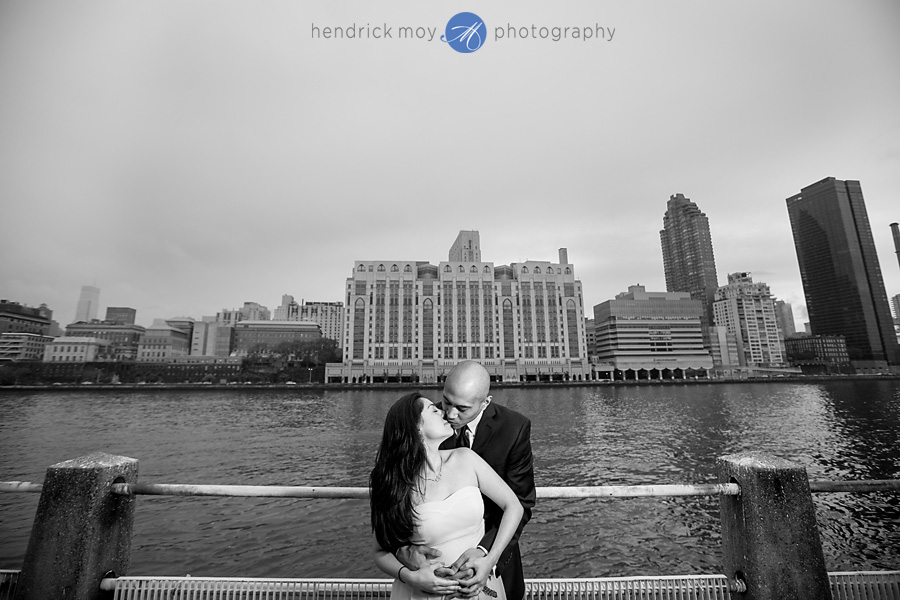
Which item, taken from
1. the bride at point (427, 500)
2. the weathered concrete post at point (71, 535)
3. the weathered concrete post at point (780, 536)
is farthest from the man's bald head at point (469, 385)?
the weathered concrete post at point (71, 535)

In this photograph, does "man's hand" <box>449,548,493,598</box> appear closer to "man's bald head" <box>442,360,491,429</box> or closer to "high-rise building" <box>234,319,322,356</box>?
"man's bald head" <box>442,360,491,429</box>

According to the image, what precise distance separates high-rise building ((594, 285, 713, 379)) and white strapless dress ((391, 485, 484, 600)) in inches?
4995

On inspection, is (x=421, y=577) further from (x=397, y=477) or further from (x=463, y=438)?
(x=463, y=438)

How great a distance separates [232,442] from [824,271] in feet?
753

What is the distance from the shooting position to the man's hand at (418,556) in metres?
1.82

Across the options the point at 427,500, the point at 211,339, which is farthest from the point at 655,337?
the point at 211,339

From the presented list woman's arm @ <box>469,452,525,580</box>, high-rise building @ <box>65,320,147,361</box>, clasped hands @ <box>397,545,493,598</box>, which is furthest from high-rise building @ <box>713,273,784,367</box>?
high-rise building @ <box>65,320,147,361</box>

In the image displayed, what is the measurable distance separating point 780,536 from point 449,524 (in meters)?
2.41

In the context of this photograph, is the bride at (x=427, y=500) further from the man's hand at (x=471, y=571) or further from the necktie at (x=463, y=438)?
the necktie at (x=463, y=438)

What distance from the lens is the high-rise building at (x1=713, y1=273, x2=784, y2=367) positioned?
506 feet

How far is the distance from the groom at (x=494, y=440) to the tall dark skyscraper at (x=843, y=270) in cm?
20941

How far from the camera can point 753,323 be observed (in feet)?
525

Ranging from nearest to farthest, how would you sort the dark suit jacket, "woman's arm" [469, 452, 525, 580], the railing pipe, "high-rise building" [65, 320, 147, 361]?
"woman's arm" [469, 452, 525, 580]
the dark suit jacket
the railing pipe
"high-rise building" [65, 320, 147, 361]

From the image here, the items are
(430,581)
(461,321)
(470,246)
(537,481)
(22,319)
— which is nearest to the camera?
(430,581)
